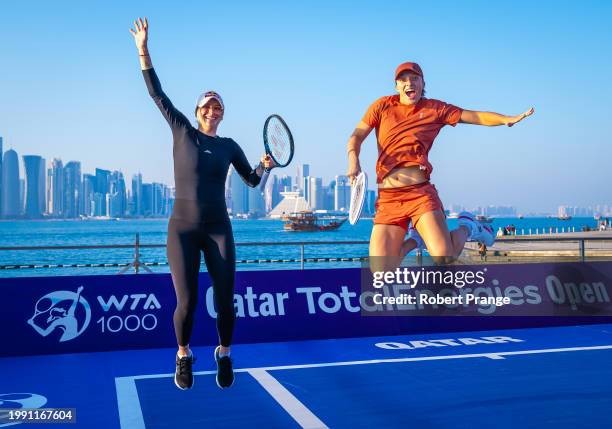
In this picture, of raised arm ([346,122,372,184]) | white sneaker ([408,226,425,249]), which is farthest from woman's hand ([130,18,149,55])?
white sneaker ([408,226,425,249])

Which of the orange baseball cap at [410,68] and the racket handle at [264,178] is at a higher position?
the orange baseball cap at [410,68]

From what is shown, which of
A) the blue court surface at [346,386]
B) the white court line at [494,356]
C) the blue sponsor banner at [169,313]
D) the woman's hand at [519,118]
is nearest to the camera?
the blue court surface at [346,386]

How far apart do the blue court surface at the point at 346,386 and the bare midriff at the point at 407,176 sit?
70.6 inches

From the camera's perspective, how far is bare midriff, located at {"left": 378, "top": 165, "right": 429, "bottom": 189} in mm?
6055

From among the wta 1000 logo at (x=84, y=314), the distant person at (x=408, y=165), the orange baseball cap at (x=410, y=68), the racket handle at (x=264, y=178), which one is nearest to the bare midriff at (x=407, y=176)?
the distant person at (x=408, y=165)

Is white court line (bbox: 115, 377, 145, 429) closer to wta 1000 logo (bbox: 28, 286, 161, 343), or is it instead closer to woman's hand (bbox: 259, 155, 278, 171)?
wta 1000 logo (bbox: 28, 286, 161, 343)

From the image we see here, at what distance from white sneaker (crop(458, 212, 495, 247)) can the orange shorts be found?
1.57ft

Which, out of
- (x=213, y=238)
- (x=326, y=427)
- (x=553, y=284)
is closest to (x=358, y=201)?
(x=213, y=238)

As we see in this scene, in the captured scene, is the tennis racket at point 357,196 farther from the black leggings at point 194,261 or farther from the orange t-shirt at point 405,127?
the black leggings at point 194,261

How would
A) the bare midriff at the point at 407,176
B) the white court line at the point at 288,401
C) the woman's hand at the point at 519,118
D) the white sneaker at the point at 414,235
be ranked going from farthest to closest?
the white sneaker at the point at 414,235 → the bare midriff at the point at 407,176 → the woman's hand at the point at 519,118 → the white court line at the point at 288,401

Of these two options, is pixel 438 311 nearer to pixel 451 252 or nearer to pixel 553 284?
pixel 553 284

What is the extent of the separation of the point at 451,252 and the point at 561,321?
13.5 ft

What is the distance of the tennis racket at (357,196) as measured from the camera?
5534 millimetres

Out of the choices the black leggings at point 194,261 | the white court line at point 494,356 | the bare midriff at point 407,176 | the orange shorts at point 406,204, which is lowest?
the white court line at point 494,356
